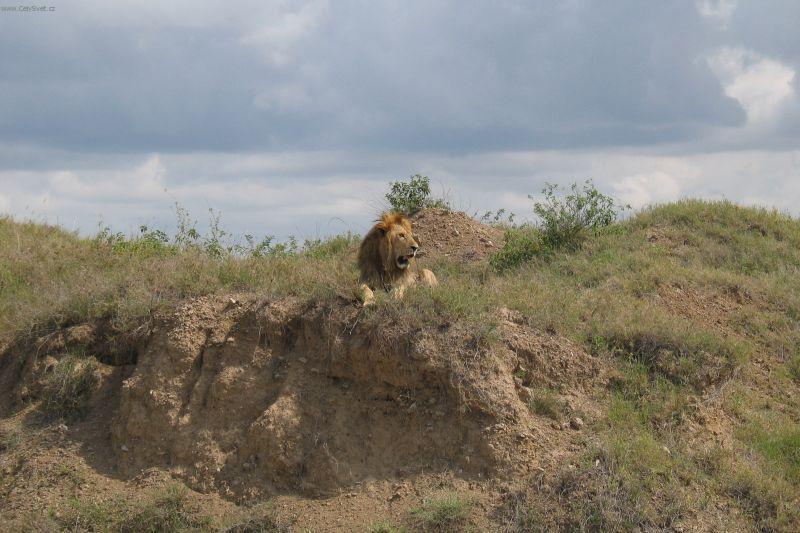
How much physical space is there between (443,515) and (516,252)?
6.69 m

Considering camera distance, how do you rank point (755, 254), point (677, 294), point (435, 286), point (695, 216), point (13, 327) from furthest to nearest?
point (695, 216)
point (755, 254)
point (677, 294)
point (13, 327)
point (435, 286)

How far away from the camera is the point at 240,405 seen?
7.93 meters

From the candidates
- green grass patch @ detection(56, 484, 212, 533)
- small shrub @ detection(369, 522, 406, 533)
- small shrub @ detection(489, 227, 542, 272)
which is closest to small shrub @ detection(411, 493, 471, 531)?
small shrub @ detection(369, 522, 406, 533)

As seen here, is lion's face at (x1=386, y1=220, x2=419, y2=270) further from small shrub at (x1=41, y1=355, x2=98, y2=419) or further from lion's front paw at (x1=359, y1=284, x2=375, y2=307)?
small shrub at (x1=41, y1=355, x2=98, y2=419)

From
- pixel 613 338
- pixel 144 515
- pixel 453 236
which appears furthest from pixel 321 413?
pixel 453 236

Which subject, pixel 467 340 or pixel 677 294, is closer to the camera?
pixel 467 340

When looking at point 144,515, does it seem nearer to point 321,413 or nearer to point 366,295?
point 321,413

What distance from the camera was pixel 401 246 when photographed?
8.55 metres

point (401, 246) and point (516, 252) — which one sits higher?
point (516, 252)

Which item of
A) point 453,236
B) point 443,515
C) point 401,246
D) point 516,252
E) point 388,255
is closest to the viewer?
Result: point 443,515

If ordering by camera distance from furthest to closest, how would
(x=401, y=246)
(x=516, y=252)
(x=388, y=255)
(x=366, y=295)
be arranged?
(x=516, y=252), (x=388, y=255), (x=401, y=246), (x=366, y=295)

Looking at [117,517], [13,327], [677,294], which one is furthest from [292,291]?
[677,294]

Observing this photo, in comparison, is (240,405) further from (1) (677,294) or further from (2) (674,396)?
(1) (677,294)

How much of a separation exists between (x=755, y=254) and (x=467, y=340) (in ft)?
23.0
